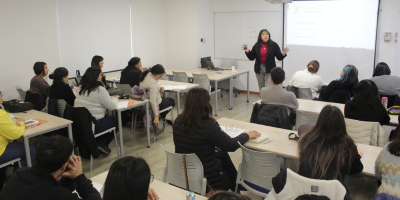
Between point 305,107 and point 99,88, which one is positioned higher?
point 99,88

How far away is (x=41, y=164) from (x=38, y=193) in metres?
0.17

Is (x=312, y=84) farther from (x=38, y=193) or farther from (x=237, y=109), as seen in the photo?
(x=38, y=193)

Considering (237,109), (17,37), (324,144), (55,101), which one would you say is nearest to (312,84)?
(237,109)

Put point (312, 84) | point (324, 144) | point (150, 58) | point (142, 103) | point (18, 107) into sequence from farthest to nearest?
1. point (150, 58)
2. point (312, 84)
3. point (142, 103)
4. point (18, 107)
5. point (324, 144)

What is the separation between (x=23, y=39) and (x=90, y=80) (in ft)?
7.73

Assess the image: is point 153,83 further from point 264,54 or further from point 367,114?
point 367,114

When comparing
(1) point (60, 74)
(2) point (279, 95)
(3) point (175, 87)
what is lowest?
(3) point (175, 87)

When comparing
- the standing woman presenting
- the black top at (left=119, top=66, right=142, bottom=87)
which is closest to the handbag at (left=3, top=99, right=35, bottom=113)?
the black top at (left=119, top=66, right=142, bottom=87)

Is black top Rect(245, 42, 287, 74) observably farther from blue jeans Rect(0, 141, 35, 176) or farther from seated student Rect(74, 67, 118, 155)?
blue jeans Rect(0, 141, 35, 176)

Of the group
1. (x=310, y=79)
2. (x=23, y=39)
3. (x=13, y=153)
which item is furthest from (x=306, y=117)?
(x=23, y=39)

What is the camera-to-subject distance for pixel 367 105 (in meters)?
3.32

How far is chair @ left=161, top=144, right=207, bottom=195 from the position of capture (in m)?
2.49

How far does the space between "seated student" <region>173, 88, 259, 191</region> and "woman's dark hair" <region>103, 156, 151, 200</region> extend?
3.73 ft

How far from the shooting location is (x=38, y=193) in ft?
5.58
